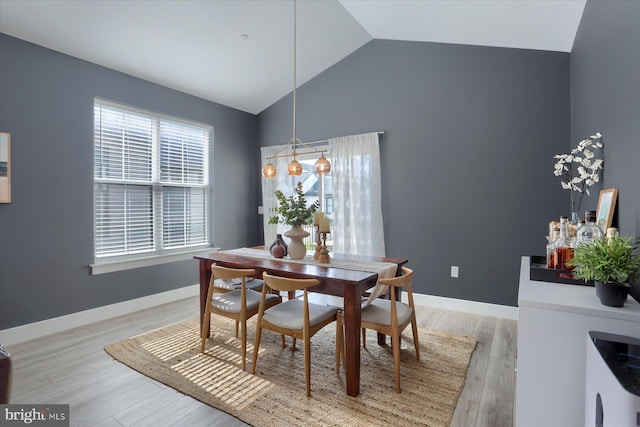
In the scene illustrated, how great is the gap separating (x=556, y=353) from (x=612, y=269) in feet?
1.25

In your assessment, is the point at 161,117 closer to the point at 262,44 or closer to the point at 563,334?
the point at 262,44

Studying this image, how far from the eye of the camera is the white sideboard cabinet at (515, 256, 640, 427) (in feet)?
4.01

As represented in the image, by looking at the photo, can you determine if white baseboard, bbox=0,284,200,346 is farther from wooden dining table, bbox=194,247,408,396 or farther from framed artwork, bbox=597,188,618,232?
framed artwork, bbox=597,188,618,232

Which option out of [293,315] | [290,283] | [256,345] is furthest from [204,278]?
[290,283]

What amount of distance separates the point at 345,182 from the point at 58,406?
3483 mm

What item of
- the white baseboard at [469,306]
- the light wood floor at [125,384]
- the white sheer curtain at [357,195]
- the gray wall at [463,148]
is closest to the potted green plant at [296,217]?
the light wood floor at [125,384]

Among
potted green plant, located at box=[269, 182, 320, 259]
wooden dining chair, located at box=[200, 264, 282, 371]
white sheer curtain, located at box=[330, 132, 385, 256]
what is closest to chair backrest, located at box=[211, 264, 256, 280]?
wooden dining chair, located at box=[200, 264, 282, 371]

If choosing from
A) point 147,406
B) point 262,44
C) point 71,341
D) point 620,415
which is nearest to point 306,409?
point 147,406

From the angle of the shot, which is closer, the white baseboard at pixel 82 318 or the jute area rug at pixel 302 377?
the jute area rug at pixel 302 377

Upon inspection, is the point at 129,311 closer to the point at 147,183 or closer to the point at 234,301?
the point at 147,183

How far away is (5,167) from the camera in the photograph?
2.85m

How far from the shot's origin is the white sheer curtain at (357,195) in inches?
164

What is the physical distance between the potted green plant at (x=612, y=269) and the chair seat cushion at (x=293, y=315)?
5.15 feet

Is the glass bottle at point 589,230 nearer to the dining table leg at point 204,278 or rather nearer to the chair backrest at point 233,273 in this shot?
the chair backrest at point 233,273
